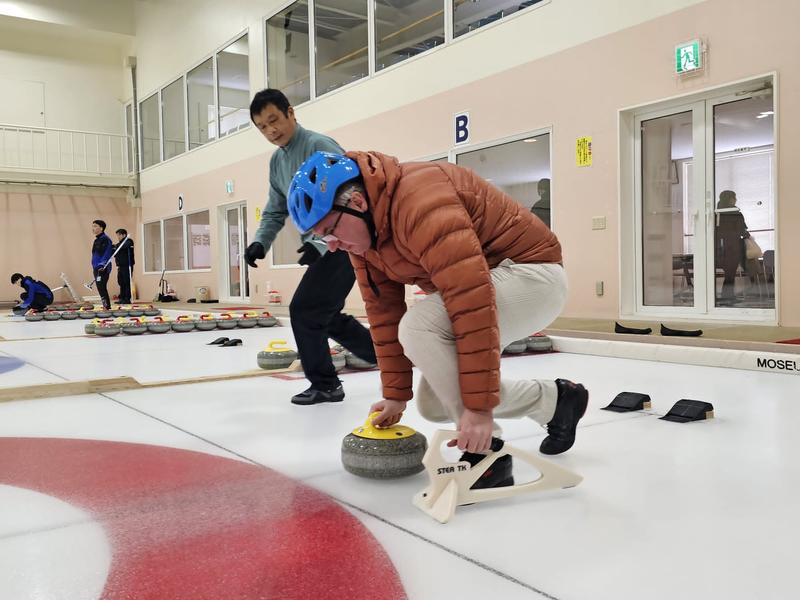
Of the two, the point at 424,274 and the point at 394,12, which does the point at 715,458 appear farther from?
the point at 394,12

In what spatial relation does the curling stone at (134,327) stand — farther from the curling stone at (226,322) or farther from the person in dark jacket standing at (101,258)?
the person in dark jacket standing at (101,258)

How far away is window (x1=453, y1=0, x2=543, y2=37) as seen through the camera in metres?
7.59

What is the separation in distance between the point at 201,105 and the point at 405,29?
23.4 feet

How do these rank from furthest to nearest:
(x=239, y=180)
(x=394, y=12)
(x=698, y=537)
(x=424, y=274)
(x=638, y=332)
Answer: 1. (x=239, y=180)
2. (x=394, y=12)
3. (x=638, y=332)
4. (x=424, y=274)
5. (x=698, y=537)

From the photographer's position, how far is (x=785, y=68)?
5.25 metres

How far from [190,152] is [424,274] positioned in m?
14.4

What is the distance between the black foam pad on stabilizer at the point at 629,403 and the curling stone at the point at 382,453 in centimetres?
113

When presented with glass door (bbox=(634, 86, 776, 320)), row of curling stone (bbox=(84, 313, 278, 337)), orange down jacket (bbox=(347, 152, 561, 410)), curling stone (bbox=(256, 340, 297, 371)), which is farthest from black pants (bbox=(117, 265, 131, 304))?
orange down jacket (bbox=(347, 152, 561, 410))

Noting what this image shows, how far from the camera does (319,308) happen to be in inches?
112

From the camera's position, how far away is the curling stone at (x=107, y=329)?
662cm

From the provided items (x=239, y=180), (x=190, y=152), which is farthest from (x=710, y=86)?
(x=190, y=152)

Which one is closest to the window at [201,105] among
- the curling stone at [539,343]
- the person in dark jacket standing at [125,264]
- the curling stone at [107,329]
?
the person in dark jacket standing at [125,264]

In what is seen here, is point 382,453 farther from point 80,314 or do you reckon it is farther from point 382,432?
point 80,314

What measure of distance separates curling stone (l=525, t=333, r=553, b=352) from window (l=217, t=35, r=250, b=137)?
31.9 ft
